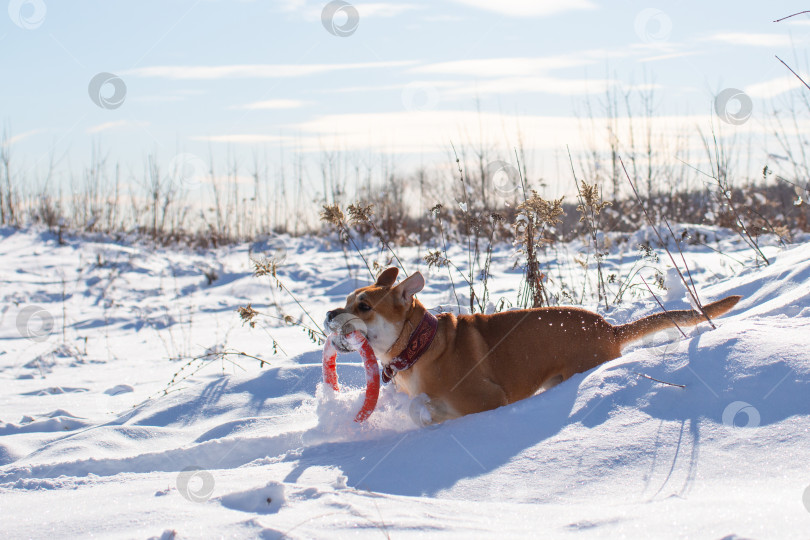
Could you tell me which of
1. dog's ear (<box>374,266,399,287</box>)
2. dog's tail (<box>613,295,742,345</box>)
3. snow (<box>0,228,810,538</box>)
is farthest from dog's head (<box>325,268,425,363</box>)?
dog's tail (<box>613,295,742,345</box>)

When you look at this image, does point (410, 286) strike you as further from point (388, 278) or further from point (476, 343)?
point (476, 343)

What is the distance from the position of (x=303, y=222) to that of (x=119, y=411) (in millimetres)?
12817

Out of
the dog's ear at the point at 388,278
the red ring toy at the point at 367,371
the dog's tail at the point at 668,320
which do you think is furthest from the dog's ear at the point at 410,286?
the dog's tail at the point at 668,320

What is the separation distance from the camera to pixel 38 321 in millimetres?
8641

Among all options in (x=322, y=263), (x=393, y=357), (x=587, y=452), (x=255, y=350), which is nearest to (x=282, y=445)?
(x=393, y=357)

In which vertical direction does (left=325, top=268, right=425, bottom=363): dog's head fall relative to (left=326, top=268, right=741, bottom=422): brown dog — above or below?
above

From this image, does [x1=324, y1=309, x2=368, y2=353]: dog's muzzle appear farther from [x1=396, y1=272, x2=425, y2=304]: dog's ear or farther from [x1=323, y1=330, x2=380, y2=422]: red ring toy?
[x1=396, y1=272, x2=425, y2=304]: dog's ear

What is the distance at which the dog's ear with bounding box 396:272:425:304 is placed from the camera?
3680 millimetres

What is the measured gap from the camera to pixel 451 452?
2922mm

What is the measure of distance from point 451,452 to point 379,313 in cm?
103

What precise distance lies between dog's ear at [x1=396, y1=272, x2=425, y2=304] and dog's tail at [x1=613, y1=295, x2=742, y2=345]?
124 cm

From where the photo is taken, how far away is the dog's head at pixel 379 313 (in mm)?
3658

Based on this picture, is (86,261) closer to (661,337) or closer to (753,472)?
(661,337)

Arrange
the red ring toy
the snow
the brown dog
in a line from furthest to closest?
the brown dog < the red ring toy < the snow
